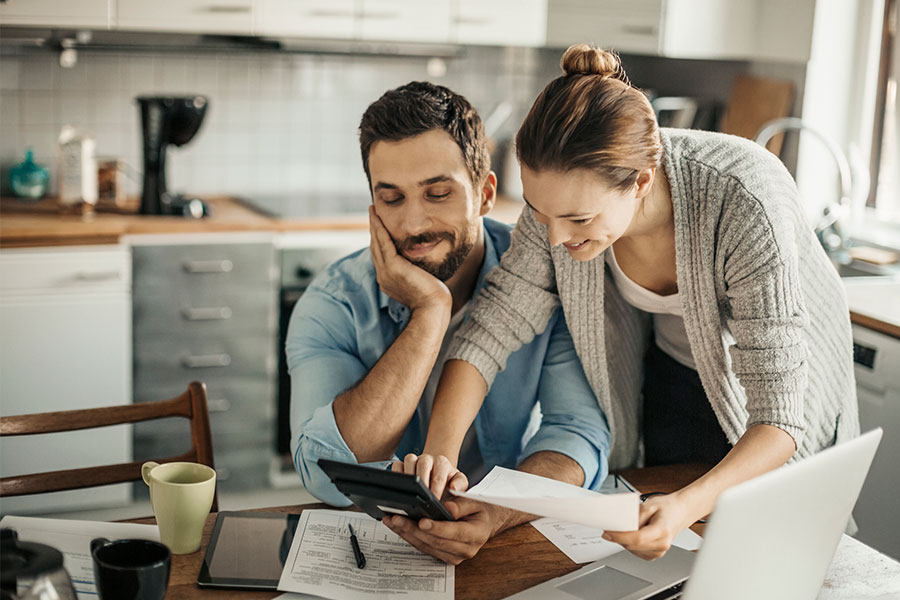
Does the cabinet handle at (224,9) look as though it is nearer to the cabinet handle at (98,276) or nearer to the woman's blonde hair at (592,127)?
the cabinet handle at (98,276)

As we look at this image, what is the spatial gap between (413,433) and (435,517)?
48cm

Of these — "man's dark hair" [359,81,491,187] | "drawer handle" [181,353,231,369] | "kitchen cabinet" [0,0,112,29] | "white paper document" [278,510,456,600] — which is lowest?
"drawer handle" [181,353,231,369]

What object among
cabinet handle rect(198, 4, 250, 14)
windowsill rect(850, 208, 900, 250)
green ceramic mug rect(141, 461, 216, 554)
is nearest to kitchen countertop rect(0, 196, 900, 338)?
windowsill rect(850, 208, 900, 250)

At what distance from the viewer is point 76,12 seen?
2943 mm

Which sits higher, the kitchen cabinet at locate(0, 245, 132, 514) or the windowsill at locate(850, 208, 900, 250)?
the windowsill at locate(850, 208, 900, 250)

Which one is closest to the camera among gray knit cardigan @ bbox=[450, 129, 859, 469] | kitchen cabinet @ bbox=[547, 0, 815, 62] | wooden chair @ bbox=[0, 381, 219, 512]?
gray knit cardigan @ bbox=[450, 129, 859, 469]

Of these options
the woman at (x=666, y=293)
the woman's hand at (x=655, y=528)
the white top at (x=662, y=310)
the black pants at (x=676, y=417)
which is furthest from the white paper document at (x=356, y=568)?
the black pants at (x=676, y=417)

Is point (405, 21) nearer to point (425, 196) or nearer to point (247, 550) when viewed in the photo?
point (425, 196)

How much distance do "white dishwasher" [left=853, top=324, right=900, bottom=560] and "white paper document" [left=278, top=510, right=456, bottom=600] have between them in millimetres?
1568

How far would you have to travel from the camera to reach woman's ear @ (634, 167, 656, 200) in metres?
1.37

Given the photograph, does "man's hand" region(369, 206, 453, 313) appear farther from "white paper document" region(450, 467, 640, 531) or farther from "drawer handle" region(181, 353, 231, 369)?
"drawer handle" region(181, 353, 231, 369)

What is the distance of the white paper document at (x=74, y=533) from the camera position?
3.95ft

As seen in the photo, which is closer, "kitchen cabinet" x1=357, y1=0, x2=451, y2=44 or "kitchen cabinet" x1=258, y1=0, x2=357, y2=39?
"kitchen cabinet" x1=258, y1=0, x2=357, y2=39

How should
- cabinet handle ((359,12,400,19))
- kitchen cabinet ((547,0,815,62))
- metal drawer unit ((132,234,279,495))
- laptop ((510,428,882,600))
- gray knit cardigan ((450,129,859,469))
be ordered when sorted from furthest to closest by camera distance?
1. kitchen cabinet ((547,0,815,62))
2. cabinet handle ((359,12,400,19))
3. metal drawer unit ((132,234,279,495))
4. gray knit cardigan ((450,129,859,469))
5. laptop ((510,428,882,600))
